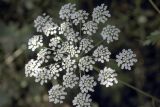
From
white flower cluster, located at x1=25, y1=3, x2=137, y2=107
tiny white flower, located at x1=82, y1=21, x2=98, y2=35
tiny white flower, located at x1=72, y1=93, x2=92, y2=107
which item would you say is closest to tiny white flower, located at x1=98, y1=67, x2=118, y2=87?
white flower cluster, located at x1=25, y1=3, x2=137, y2=107

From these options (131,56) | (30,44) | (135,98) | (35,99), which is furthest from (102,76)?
(35,99)

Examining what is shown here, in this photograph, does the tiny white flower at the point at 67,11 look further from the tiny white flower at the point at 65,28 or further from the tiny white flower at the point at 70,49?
the tiny white flower at the point at 70,49

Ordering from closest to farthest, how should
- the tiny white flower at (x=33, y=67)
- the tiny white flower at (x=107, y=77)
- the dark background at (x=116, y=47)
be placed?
the tiny white flower at (x=107, y=77), the tiny white flower at (x=33, y=67), the dark background at (x=116, y=47)

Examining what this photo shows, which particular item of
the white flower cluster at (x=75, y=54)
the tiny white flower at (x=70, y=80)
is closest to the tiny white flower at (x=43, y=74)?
the white flower cluster at (x=75, y=54)

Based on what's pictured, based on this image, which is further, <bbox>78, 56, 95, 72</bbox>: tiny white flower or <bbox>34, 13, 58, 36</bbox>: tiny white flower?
<bbox>34, 13, 58, 36</bbox>: tiny white flower

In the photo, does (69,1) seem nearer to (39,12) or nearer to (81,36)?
(81,36)

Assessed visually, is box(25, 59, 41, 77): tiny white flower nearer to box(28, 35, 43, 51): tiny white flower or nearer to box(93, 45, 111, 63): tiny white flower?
box(28, 35, 43, 51): tiny white flower
